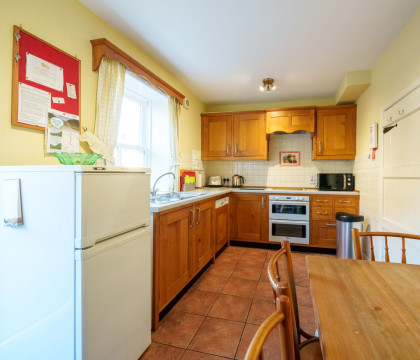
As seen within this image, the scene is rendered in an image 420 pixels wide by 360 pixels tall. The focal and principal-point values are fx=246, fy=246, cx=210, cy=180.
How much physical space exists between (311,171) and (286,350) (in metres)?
3.87

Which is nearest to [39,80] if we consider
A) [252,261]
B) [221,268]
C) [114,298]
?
[114,298]

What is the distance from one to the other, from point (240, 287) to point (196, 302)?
50cm

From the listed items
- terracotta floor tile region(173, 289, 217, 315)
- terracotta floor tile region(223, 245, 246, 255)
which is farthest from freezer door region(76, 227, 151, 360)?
terracotta floor tile region(223, 245, 246, 255)

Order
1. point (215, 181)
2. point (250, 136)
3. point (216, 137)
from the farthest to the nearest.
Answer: point (215, 181) → point (216, 137) → point (250, 136)

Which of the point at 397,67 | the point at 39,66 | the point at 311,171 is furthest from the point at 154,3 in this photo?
the point at 311,171

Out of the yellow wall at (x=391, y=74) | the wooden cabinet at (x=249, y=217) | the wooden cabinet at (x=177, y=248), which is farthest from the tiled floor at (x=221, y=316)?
the yellow wall at (x=391, y=74)

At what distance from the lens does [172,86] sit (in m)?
3.14

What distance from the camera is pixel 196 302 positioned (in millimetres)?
2162

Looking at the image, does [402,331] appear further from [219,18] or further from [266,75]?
[266,75]

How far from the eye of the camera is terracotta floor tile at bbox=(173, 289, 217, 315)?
80.1 inches

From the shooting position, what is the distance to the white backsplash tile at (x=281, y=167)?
4031 mm

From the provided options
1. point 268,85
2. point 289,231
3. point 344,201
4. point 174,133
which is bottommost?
point 289,231

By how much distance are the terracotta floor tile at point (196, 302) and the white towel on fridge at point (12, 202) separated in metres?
1.41

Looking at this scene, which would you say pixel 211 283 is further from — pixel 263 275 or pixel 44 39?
pixel 44 39
